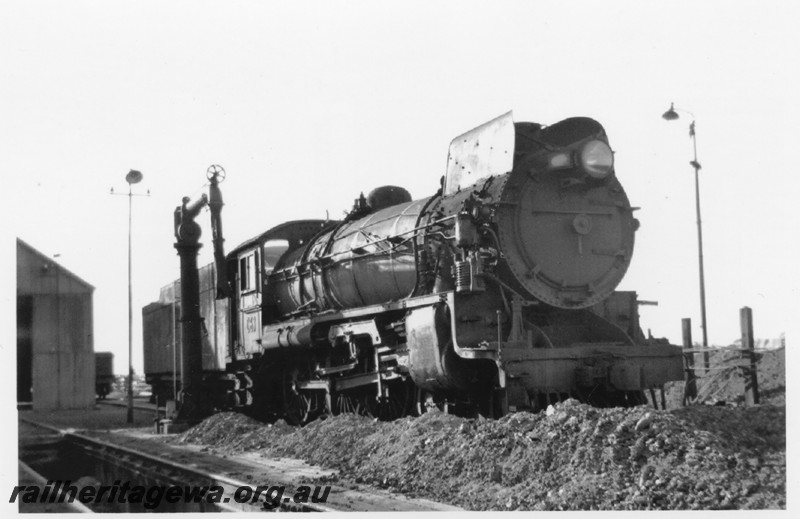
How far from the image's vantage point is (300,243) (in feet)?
51.9

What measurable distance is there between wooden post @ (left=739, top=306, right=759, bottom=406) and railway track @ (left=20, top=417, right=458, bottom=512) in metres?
8.46

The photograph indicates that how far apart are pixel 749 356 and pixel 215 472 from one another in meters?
9.52

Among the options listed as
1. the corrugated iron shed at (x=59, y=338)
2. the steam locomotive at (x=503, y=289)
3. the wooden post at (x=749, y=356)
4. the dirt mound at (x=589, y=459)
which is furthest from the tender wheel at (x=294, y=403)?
the wooden post at (x=749, y=356)

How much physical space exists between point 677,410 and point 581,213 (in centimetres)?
277

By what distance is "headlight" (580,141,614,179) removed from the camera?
975 centimetres

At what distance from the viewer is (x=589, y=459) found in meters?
7.36

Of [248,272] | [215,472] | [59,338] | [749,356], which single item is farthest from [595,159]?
[59,338]

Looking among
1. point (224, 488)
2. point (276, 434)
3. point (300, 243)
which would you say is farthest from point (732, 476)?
point (300, 243)

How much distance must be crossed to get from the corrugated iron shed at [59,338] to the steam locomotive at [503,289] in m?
9.52

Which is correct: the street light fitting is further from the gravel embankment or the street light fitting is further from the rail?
the rail

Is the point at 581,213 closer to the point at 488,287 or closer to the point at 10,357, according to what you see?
the point at 488,287

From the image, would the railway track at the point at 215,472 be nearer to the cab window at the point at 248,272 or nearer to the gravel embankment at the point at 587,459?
the gravel embankment at the point at 587,459

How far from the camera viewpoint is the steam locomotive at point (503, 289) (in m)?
9.53

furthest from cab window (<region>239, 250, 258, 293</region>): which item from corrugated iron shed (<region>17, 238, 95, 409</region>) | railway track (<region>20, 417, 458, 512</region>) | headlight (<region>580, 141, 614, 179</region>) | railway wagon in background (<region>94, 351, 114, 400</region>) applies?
railway wagon in background (<region>94, 351, 114, 400</region>)
